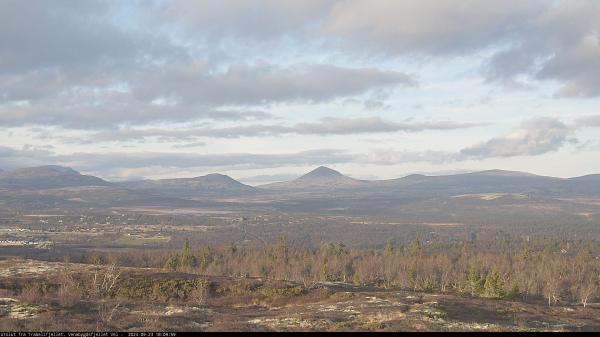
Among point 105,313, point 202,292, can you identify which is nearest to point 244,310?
point 202,292

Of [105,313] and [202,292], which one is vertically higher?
[105,313]

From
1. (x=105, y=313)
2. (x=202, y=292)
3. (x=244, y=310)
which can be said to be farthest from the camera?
(x=202, y=292)

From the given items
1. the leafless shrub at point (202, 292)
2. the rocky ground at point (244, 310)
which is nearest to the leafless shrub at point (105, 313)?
the rocky ground at point (244, 310)

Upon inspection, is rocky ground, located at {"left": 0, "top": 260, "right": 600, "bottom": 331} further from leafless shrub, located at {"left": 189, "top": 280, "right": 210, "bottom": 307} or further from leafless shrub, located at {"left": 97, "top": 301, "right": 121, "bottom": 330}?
leafless shrub, located at {"left": 189, "top": 280, "right": 210, "bottom": 307}

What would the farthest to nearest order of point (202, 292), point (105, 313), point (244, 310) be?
1. point (202, 292)
2. point (244, 310)
3. point (105, 313)

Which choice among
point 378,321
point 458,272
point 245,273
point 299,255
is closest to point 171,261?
point 245,273

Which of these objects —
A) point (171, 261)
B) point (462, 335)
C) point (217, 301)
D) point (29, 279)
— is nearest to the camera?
point (462, 335)

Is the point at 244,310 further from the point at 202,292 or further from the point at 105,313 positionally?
the point at 105,313

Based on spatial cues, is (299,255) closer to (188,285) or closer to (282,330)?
(188,285)

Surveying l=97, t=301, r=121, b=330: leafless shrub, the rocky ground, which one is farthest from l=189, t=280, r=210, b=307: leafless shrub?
l=97, t=301, r=121, b=330: leafless shrub

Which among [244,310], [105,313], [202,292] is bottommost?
[202,292]

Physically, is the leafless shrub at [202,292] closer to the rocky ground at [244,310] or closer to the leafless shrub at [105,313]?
the rocky ground at [244,310]
